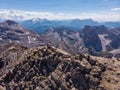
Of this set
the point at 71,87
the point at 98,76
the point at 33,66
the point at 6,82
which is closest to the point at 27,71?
the point at 33,66

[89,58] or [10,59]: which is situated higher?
[89,58]

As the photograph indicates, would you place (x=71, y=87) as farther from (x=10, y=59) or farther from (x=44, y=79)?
(x=10, y=59)

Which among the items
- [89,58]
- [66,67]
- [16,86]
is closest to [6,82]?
[16,86]

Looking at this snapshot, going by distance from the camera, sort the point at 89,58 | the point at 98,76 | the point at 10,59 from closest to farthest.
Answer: the point at 98,76, the point at 89,58, the point at 10,59

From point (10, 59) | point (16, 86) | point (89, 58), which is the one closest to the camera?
point (89, 58)

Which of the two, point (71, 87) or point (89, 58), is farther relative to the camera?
point (89, 58)

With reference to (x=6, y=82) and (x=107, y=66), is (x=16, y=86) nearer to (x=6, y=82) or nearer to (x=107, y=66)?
(x=6, y=82)
